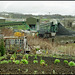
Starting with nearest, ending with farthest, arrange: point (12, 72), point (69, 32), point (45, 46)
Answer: point (12, 72) < point (45, 46) < point (69, 32)

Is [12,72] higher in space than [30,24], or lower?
higher

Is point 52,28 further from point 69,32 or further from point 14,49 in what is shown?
point 14,49

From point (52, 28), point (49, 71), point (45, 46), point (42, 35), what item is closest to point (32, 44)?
point (45, 46)

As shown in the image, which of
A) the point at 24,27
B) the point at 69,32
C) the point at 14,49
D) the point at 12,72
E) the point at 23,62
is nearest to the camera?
the point at 12,72

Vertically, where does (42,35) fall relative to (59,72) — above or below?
below

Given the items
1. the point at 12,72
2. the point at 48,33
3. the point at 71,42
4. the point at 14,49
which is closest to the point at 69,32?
the point at 71,42

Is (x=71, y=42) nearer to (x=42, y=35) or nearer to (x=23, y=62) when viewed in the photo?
(x=42, y=35)

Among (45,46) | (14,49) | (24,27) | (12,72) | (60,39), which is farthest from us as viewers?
(24,27)

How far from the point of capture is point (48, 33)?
53.7ft

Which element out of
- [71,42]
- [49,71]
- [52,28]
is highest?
[49,71]

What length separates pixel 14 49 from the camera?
9.91m

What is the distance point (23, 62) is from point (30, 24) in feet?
53.2

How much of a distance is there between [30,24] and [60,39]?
792 centimetres

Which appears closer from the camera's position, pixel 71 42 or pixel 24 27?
pixel 71 42
